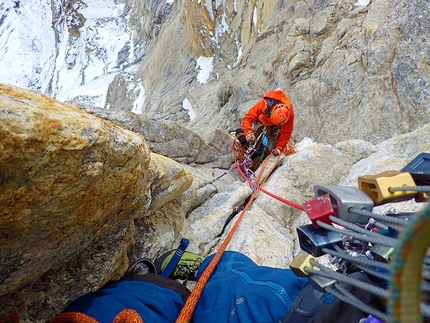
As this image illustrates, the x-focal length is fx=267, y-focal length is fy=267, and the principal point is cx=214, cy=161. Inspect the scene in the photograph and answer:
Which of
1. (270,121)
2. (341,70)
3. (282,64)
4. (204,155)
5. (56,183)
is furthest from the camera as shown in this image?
(282,64)

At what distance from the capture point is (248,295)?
155 cm

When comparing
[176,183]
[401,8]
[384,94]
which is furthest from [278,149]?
[401,8]

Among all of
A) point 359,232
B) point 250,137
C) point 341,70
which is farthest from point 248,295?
point 341,70

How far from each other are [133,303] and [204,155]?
14.5 ft

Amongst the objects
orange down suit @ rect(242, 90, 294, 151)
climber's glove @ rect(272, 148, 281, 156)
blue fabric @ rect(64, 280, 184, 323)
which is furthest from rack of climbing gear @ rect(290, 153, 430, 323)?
orange down suit @ rect(242, 90, 294, 151)

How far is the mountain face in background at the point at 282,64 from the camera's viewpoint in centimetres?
575

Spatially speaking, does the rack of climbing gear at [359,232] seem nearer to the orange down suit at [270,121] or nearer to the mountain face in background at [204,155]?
the mountain face in background at [204,155]

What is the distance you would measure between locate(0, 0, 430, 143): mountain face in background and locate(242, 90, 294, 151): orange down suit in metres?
1.66

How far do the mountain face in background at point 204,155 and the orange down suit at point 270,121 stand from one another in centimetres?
72

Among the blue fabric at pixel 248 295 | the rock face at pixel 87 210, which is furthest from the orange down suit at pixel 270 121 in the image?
the blue fabric at pixel 248 295

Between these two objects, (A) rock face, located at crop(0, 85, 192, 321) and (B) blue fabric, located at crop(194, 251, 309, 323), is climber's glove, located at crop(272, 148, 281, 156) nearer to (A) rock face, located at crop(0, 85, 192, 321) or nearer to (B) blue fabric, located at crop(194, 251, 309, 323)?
(B) blue fabric, located at crop(194, 251, 309, 323)

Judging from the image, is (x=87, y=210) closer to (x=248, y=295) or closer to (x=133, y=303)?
(x=133, y=303)

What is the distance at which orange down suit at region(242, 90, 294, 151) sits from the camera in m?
5.46

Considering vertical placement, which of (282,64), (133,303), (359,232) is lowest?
(133,303)
